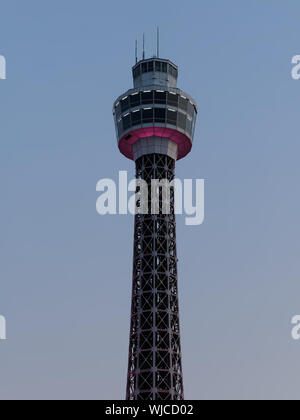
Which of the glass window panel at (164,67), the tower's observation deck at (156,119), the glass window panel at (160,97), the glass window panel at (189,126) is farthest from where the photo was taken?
the glass window panel at (164,67)

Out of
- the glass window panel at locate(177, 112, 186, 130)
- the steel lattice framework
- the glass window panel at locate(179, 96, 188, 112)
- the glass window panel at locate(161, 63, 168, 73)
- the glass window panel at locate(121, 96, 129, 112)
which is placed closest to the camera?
the steel lattice framework

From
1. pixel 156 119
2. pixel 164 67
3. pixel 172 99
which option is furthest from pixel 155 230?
pixel 164 67

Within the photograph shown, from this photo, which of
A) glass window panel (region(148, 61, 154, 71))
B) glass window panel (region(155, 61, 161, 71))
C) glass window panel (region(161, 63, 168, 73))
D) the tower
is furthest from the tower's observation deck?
glass window panel (region(148, 61, 154, 71))

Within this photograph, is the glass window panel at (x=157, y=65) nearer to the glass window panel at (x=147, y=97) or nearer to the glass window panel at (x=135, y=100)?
the glass window panel at (x=147, y=97)

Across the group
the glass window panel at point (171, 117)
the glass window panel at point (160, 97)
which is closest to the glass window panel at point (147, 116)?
the glass window panel at point (160, 97)

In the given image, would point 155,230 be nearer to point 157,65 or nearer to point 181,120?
point 181,120

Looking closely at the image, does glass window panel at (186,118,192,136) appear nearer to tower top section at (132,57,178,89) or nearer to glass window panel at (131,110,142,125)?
tower top section at (132,57,178,89)

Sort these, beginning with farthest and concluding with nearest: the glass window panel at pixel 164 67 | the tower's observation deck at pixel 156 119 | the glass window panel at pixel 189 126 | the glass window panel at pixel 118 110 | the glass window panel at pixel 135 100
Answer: the glass window panel at pixel 164 67 < the glass window panel at pixel 118 110 < the glass window panel at pixel 189 126 < the glass window panel at pixel 135 100 < the tower's observation deck at pixel 156 119
